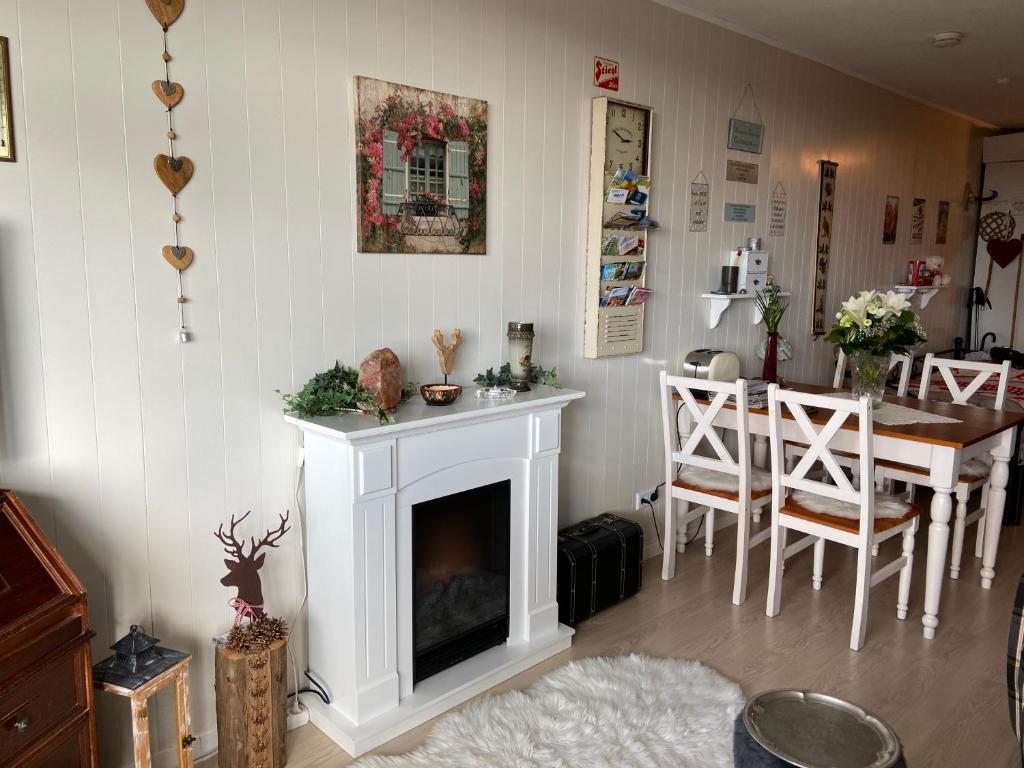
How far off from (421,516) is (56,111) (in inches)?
56.7

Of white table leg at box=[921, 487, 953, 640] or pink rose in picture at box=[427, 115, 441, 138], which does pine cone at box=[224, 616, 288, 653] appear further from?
white table leg at box=[921, 487, 953, 640]

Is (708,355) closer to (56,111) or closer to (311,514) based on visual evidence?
(311,514)

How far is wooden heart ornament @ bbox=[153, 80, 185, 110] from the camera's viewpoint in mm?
1924

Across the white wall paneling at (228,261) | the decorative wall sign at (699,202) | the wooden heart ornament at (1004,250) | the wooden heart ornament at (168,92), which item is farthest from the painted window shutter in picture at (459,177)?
the wooden heart ornament at (1004,250)

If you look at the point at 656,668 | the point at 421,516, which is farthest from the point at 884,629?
the point at 421,516

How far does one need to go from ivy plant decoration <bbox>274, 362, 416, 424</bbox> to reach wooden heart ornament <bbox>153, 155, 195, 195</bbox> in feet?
2.04

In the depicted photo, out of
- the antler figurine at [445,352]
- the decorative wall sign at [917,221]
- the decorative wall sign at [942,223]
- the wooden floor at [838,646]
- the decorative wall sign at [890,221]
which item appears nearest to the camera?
the wooden floor at [838,646]

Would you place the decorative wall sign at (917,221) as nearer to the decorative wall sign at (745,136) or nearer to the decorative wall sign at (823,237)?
the decorative wall sign at (823,237)

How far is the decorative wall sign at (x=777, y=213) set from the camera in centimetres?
407

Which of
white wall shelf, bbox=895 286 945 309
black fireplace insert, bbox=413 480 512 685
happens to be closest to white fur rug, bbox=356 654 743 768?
black fireplace insert, bbox=413 480 512 685

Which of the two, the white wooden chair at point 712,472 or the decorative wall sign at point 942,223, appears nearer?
the white wooden chair at point 712,472

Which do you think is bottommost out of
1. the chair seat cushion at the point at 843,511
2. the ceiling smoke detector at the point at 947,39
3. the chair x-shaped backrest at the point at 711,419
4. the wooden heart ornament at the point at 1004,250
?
the chair seat cushion at the point at 843,511

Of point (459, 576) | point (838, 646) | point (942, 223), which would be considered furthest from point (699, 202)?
point (942, 223)

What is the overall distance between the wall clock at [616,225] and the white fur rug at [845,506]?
0.96 metres
